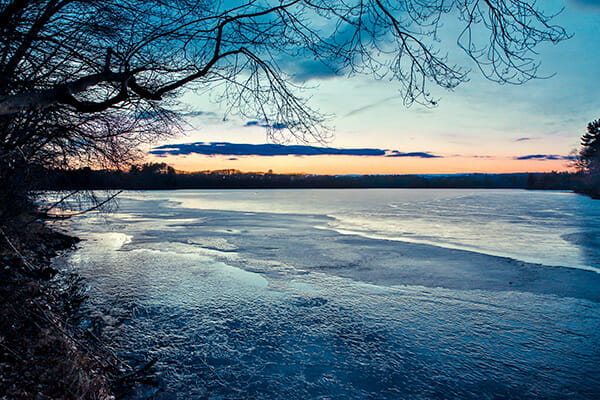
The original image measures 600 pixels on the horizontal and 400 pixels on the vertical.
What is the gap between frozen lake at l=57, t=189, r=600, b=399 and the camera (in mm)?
3674

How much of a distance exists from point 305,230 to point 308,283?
25.7 feet

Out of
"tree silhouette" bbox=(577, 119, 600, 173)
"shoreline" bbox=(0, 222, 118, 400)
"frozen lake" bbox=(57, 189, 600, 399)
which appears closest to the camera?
"shoreline" bbox=(0, 222, 118, 400)

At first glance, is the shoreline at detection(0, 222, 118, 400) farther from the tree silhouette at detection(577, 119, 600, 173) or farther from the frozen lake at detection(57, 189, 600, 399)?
the tree silhouette at detection(577, 119, 600, 173)

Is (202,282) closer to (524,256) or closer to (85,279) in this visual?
(85,279)

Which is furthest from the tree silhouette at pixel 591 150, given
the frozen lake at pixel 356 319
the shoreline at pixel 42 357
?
the shoreline at pixel 42 357

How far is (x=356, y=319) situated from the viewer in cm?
520

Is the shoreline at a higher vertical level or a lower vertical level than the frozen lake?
higher

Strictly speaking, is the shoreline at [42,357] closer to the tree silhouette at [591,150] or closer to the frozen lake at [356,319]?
the frozen lake at [356,319]

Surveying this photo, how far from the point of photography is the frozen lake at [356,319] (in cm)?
367

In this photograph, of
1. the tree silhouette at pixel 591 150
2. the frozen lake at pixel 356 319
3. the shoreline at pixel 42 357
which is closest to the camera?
the shoreline at pixel 42 357

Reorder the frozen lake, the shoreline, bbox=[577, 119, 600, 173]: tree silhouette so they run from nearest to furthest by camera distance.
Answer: the shoreline
the frozen lake
bbox=[577, 119, 600, 173]: tree silhouette

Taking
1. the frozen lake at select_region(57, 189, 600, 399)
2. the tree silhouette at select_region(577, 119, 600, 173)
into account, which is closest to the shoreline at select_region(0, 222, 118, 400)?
the frozen lake at select_region(57, 189, 600, 399)

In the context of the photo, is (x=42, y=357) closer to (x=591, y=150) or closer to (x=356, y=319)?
(x=356, y=319)

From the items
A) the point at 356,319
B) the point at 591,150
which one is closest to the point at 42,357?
the point at 356,319
